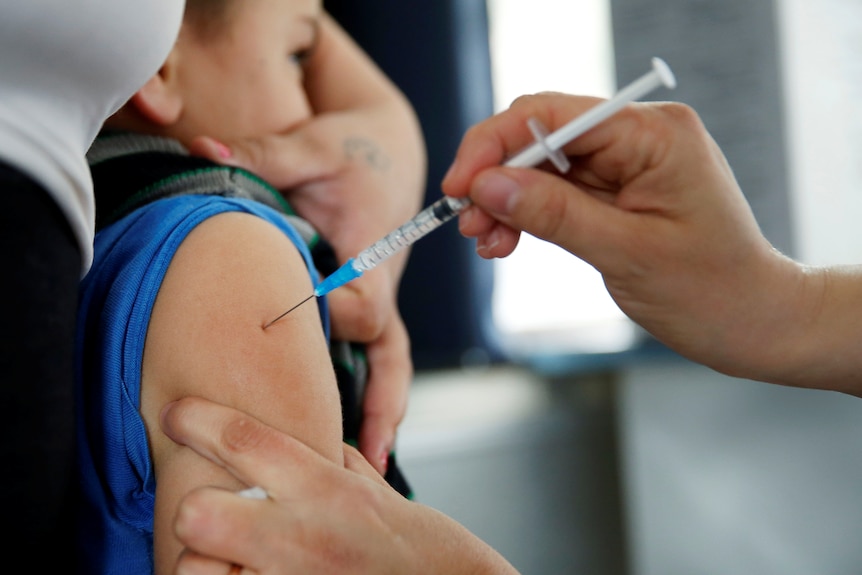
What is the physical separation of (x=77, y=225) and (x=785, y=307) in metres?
0.64

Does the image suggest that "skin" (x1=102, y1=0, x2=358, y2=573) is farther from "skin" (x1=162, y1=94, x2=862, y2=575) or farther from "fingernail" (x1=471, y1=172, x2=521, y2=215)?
"fingernail" (x1=471, y1=172, x2=521, y2=215)

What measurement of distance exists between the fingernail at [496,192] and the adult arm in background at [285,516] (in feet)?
0.77

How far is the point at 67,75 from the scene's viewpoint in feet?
1.46

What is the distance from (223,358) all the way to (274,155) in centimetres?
43

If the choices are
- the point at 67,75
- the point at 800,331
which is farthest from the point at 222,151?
the point at 800,331

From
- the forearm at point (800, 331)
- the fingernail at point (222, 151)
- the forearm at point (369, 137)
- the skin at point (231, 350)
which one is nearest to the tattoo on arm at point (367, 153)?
the forearm at point (369, 137)

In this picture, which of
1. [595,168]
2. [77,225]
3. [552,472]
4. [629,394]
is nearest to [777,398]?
[629,394]

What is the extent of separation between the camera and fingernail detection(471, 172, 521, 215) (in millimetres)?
648

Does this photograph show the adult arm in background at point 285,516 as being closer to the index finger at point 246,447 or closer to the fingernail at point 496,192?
the index finger at point 246,447

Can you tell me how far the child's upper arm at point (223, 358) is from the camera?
620 mm

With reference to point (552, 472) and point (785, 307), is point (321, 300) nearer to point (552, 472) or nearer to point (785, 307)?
point (785, 307)

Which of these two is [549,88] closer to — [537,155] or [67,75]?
[537,155]

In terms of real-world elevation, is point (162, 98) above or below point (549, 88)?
above

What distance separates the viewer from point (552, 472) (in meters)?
2.36
